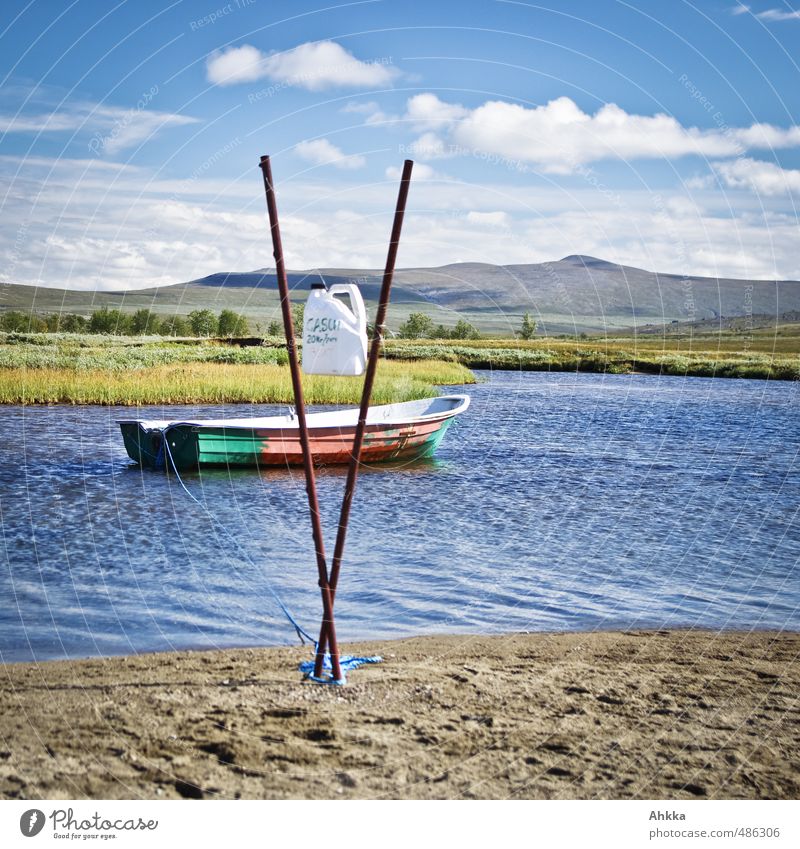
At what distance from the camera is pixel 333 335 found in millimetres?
5289

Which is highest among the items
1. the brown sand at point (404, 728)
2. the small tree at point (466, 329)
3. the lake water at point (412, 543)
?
the small tree at point (466, 329)

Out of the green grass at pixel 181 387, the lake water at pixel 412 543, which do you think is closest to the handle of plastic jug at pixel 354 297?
the lake water at pixel 412 543

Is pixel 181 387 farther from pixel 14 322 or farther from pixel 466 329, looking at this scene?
pixel 14 322

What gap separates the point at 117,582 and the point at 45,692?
3.44m

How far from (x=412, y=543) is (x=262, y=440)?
18.6 ft

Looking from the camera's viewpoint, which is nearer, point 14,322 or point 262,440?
point 262,440

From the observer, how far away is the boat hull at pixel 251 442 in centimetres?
1567

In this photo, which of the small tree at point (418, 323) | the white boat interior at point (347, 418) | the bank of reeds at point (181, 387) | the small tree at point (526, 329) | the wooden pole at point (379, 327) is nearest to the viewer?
the wooden pole at point (379, 327)

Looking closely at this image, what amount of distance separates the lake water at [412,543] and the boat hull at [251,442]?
393mm

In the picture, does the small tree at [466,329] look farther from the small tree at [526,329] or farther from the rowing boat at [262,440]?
the rowing boat at [262,440]

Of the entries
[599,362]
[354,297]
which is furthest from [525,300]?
[354,297]

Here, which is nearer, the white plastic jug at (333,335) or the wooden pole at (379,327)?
the wooden pole at (379,327)

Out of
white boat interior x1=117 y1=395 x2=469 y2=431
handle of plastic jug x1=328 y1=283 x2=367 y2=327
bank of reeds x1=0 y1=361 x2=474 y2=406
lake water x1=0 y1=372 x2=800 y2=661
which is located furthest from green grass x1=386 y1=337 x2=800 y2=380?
handle of plastic jug x1=328 y1=283 x2=367 y2=327

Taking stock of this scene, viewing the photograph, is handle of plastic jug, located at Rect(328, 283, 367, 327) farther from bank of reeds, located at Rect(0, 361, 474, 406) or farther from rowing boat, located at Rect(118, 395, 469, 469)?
bank of reeds, located at Rect(0, 361, 474, 406)
